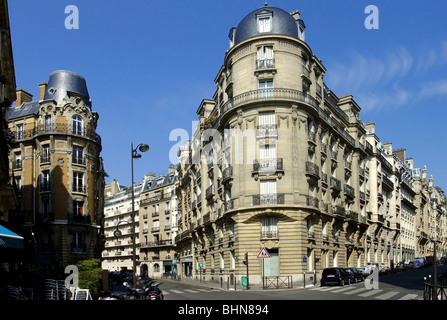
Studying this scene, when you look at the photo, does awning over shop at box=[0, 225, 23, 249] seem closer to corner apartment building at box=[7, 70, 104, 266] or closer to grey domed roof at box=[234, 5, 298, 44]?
corner apartment building at box=[7, 70, 104, 266]

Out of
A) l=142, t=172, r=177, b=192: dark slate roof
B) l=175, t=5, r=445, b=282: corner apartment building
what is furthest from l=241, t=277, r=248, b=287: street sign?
l=142, t=172, r=177, b=192: dark slate roof

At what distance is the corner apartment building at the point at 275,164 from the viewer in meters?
A: 35.8

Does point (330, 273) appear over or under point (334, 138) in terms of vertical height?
under

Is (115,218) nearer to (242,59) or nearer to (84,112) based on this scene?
(84,112)

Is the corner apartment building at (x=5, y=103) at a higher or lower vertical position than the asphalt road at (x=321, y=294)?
higher

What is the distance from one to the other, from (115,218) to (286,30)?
74305 millimetres

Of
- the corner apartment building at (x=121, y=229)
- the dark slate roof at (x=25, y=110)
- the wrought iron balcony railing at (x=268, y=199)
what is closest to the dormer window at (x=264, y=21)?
the wrought iron balcony railing at (x=268, y=199)

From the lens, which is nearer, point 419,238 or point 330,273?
point 330,273

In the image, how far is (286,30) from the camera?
38500 mm

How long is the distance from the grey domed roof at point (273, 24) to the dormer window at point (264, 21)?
3.3 inches

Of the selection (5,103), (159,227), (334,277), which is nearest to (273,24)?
(334,277)

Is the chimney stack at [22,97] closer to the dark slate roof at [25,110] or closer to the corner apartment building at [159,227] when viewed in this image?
the dark slate roof at [25,110]

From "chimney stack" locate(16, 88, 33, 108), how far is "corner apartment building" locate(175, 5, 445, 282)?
18.9 meters
